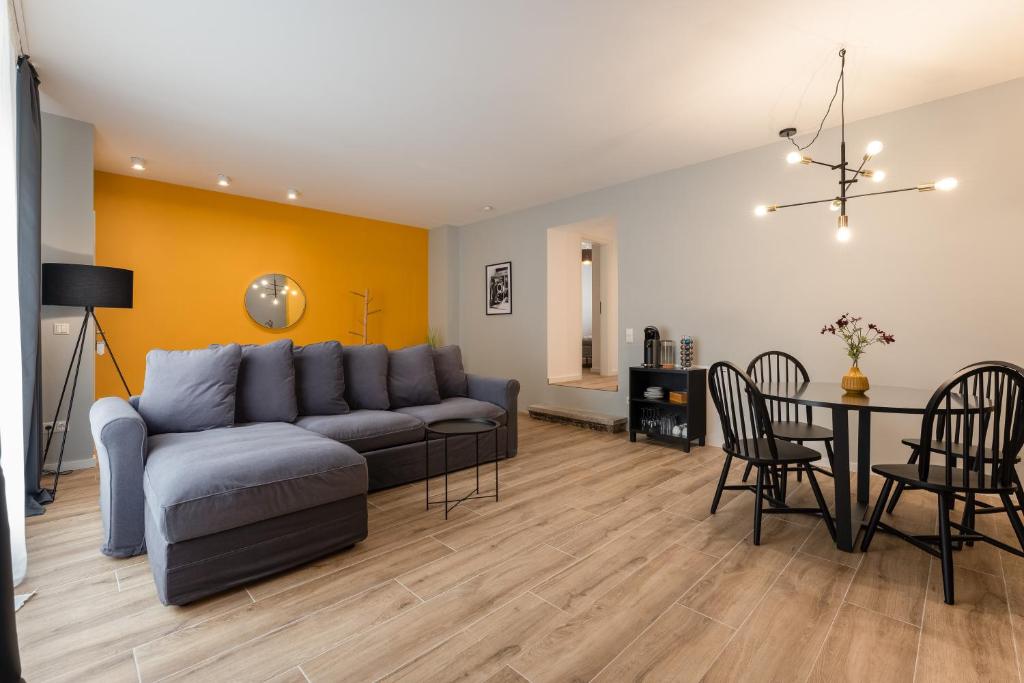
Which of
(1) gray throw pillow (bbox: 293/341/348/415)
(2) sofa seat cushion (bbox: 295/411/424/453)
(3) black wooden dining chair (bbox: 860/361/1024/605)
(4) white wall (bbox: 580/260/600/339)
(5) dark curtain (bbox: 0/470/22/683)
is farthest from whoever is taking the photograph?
(4) white wall (bbox: 580/260/600/339)

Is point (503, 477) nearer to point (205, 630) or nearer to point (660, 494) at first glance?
point (660, 494)

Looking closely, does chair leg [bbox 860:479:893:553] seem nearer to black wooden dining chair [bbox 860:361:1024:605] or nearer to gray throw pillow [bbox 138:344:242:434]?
black wooden dining chair [bbox 860:361:1024:605]

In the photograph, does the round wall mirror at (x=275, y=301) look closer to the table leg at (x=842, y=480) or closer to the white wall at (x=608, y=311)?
the white wall at (x=608, y=311)

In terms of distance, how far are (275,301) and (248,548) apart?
4298 millimetres

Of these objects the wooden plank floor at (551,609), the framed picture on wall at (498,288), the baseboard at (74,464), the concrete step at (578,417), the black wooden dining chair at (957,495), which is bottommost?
the wooden plank floor at (551,609)

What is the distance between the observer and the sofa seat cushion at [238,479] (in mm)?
1903

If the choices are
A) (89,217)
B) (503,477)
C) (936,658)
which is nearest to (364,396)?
(503,477)

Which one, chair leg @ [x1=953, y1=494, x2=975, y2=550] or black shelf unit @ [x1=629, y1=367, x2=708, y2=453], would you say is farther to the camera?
black shelf unit @ [x1=629, y1=367, x2=708, y2=453]

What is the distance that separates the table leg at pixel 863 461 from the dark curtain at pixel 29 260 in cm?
483

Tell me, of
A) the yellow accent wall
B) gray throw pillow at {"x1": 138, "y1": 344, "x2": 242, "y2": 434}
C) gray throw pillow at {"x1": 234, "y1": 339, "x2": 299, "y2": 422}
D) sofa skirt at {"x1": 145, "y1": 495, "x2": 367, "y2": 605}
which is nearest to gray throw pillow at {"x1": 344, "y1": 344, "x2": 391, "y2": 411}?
gray throw pillow at {"x1": 234, "y1": 339, "x2": 299, "y2": 422}

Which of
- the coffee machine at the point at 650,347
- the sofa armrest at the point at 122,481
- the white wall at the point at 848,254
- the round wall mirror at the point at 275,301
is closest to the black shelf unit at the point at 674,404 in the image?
the coffee machine at the point at 650,347

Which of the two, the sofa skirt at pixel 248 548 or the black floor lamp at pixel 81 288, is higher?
the black floor lamp at pixel 81 288

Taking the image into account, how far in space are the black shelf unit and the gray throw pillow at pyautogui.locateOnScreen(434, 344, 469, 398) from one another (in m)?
1.70

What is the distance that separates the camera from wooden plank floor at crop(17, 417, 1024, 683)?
1569mm
